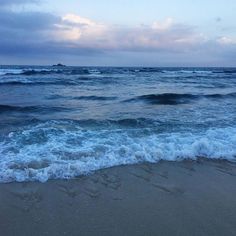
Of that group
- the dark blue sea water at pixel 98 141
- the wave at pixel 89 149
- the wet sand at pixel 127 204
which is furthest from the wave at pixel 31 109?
the wet sand at pixel 127 204

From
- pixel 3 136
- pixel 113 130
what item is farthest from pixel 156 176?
pixel 3 136

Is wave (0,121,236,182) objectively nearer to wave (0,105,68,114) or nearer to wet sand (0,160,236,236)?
wet sand (0,160,236,236)

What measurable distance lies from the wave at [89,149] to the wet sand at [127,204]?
1.16 feet

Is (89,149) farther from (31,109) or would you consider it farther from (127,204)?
(31,109)

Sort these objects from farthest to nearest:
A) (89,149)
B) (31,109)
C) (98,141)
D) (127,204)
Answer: (31,109)
(98,141)
(89,149)
(127,204)

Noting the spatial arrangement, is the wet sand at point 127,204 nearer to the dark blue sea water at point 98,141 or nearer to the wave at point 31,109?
the dark blue sea water at point 98,141

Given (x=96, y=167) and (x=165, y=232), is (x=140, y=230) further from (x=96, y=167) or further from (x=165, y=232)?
(x=96, y=167)

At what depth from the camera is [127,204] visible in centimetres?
439

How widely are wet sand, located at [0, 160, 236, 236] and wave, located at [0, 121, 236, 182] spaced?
35 cm

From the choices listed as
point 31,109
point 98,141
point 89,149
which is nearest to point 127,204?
point 89,149

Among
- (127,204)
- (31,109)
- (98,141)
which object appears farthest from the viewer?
(31,109)

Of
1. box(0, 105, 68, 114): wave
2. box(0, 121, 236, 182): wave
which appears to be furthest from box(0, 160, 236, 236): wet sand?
box(0, 105, 68, 114): wave

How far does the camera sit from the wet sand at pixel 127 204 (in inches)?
149

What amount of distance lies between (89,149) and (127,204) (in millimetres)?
2349
